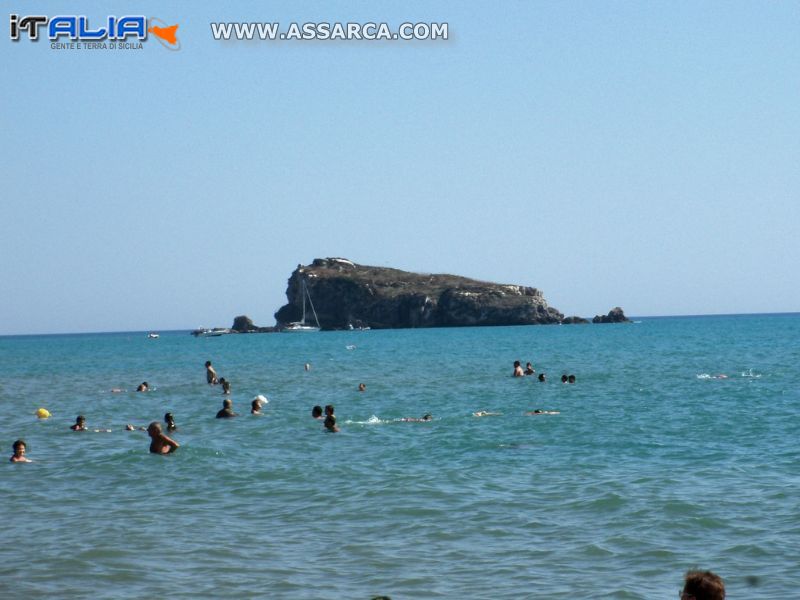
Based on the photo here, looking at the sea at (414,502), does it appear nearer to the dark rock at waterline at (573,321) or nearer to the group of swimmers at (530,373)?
the group of swimmers at (530,373)

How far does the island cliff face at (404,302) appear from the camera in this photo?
177 meters

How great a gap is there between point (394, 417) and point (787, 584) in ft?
66.8

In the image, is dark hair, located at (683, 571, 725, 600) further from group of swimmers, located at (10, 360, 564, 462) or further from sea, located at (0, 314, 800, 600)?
group of swimmers, located at (10, 360, 564, 462)

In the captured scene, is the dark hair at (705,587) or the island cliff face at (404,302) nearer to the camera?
the dark hair at (705,587)

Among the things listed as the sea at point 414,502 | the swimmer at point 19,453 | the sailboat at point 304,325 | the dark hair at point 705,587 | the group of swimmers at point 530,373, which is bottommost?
the sea at point 414,502

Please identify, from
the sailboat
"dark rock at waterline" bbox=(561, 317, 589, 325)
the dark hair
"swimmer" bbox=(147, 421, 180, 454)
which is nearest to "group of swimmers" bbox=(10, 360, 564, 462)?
"swimmer" bbox=(147, 421, 180, 454)

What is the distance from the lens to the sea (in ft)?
39.3

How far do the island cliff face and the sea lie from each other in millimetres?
141206

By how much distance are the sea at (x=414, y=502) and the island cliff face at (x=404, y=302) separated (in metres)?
141

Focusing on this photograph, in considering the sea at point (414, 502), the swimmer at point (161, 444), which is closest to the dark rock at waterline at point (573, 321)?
the sea at point (414, 502)

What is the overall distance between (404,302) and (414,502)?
537ft

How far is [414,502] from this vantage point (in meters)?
16.2

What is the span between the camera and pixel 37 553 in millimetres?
13430

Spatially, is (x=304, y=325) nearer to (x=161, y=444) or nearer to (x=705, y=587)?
(x=161, y=444)
